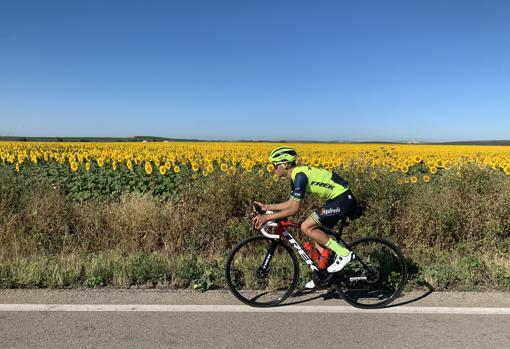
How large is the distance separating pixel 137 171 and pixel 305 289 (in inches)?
294

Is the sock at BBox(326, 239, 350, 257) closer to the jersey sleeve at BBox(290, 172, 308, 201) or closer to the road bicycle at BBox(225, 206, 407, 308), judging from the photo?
the road bicycle at BBox(225, 206, 407, 308)

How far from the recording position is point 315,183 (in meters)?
4.49

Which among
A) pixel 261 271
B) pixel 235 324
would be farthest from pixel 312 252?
pixel 235 324

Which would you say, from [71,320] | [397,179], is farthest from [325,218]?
[397,179]

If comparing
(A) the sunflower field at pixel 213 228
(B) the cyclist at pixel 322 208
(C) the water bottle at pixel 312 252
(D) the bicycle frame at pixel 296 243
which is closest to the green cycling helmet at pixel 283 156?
(B) the cyclist at pixel 322 208

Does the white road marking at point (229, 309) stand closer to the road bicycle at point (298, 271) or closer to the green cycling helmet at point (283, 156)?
the road bicycle at point (298, 271)

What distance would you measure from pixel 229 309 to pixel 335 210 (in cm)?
151

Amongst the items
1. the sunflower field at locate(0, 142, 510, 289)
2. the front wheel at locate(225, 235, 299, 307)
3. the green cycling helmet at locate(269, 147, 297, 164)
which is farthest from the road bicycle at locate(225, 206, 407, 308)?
the green cycling helmet at locate(269, 147, 297, 164)

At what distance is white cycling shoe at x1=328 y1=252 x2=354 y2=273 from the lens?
4574 mm

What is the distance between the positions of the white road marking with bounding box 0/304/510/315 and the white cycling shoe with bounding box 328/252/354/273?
392mm

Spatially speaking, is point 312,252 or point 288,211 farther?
point 312,252

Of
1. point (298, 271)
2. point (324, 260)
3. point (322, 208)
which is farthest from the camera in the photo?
point (298, 271)

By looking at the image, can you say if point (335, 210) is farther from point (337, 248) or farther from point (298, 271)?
point (298, 271)

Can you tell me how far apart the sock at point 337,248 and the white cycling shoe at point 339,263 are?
0.04 metres
